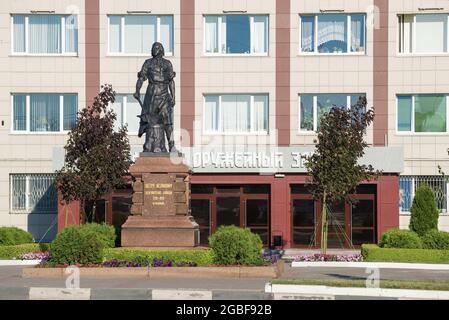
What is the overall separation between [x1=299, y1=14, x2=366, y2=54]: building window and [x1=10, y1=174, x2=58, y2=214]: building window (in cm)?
1251

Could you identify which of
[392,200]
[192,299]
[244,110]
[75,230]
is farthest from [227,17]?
[192,299]

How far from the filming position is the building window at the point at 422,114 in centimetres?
4331

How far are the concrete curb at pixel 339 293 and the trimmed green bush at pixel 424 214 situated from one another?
1466 centimetres

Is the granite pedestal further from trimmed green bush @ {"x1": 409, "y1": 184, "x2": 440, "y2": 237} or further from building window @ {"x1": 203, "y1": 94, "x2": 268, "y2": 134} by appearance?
building window @ {"x1": 203, "y1": 94, "x2": 268, "y2": 134}

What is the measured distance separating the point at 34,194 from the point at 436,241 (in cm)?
1858

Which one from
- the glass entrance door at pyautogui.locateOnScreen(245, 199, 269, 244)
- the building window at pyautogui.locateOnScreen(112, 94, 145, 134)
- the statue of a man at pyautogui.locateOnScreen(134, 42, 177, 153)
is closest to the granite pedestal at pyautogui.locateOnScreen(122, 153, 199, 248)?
the statue of a man at pyautogui.locateOnScreen(134, 42, 177, 153)

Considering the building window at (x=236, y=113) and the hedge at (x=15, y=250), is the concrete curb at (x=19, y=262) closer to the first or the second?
the hedge at (x=15, y=250)

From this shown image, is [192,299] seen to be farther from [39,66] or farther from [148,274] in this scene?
[39,66]

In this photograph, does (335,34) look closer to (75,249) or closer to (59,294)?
(75,249)

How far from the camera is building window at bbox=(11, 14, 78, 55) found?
4416 cm

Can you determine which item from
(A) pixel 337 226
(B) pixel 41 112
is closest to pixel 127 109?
(B) pixel 41 112

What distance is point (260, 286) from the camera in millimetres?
22938
